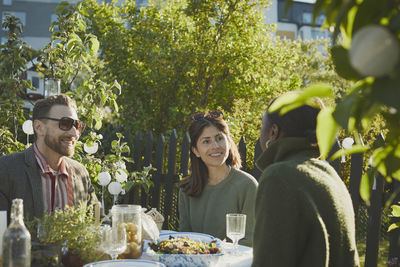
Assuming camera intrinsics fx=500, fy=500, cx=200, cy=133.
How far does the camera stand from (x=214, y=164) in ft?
11.0

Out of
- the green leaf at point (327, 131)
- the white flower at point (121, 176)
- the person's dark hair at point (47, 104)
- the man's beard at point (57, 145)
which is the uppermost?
the person's dark hair at point (47, 104)

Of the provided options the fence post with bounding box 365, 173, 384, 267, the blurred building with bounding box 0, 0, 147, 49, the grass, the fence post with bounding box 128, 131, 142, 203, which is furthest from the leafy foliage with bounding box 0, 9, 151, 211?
the blurred building with bounding box 0, 0, 147, 49

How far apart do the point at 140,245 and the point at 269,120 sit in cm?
75

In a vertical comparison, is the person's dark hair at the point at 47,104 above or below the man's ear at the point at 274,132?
above

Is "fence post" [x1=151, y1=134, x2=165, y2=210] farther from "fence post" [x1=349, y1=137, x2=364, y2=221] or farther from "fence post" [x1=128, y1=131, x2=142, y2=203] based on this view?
"fence post" [x1=349, y1=137, x2=364, y2=221]

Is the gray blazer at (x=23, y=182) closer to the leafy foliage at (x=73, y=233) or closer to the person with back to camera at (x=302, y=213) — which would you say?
the leafy foliage at (x=73, y=233)

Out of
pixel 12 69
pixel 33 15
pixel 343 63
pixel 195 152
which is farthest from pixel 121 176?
pixel 33 15

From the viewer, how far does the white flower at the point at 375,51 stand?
1.50ft

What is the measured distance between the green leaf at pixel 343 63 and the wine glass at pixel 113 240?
1398 mm

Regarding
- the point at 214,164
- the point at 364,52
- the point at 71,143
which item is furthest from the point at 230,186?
the point at 364,52

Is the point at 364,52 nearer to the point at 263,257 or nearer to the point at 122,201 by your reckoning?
the point at 263,257

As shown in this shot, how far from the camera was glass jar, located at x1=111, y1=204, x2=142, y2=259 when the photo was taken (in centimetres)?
199

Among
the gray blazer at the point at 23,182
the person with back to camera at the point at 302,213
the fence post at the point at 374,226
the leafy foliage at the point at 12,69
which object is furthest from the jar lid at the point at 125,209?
the leafy foliage at the point at 12,69

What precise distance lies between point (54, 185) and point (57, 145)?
0.25 m
